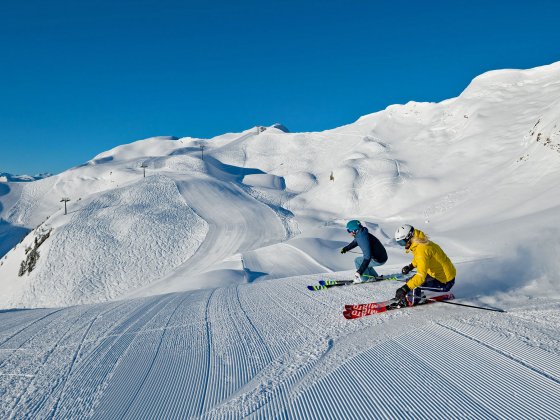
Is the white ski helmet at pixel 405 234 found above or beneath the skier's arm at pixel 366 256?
above

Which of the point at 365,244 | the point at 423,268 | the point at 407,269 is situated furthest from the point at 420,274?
the point at 365,244

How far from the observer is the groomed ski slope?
3.98 meters

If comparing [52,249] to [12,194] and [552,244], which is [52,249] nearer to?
[552,244]

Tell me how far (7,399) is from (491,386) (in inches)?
221

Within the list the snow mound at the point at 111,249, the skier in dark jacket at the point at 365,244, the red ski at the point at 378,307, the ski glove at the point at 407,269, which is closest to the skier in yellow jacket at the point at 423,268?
the red ski at the point at 378,307

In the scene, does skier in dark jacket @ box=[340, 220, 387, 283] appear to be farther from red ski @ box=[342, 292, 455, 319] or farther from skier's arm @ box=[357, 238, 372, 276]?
red ski @ box=[342, 292, 455, 319]

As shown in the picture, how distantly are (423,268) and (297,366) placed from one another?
2956 millimetres

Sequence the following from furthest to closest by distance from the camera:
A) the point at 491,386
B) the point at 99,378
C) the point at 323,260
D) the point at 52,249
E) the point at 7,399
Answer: the point at 52,249
the point at 323,260
the point at 99,378
the point at 7,399
the point at 491,386

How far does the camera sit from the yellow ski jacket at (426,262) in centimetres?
675

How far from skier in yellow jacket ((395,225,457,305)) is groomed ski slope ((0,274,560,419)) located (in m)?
0.32

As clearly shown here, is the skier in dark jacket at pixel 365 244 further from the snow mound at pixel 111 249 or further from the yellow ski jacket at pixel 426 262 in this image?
the snow mound at pixel 111 249

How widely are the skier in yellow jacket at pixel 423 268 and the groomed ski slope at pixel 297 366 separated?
0.32 m

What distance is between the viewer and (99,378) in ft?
17.5

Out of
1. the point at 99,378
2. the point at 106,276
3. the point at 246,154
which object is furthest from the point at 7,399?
the point at 246,154
